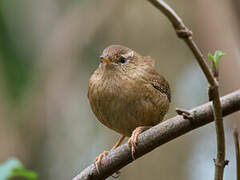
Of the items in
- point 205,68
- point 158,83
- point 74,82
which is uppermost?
point 74,82

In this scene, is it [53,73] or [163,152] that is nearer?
[163,152]

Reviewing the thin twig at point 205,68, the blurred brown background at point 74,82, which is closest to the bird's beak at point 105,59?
the blurred brown background at point 74,82

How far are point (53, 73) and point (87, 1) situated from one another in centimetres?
105

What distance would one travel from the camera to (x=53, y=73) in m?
5.55

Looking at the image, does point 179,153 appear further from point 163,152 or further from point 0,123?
point 0,123

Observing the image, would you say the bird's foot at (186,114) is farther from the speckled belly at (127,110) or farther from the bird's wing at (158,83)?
the bird's wing at (158,83)

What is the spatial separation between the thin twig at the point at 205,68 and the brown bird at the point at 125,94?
153cm

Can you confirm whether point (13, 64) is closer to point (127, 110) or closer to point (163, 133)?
point (127, 110)

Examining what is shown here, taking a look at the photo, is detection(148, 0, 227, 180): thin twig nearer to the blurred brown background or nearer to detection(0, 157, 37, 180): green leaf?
detection(0, 157, 37, 180): green leaf

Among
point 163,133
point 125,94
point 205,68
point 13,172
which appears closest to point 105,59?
point 125,94

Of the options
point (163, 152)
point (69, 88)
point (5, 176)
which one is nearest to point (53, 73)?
point (69, 88)

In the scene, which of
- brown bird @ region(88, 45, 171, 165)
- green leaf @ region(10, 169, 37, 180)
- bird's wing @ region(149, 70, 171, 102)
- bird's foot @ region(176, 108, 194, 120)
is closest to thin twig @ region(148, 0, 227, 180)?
bird's foot @ region(176, 108, 194, 120)

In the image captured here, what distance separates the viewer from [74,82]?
18.6 feet

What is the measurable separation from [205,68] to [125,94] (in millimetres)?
1819
